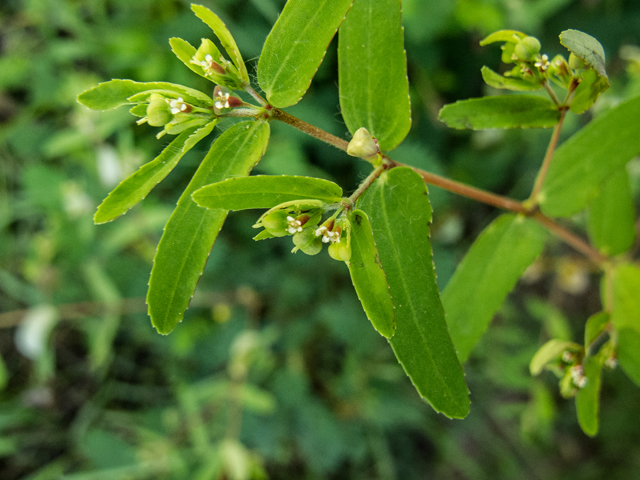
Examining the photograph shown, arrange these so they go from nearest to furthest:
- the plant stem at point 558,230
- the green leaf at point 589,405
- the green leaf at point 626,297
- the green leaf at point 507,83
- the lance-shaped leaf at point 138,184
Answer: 1. the lance-shaped leaf at point 138,184
2. the green leaf at point 507,83
3. the green leaf at point 589,405
4. the plant stem at point 558,230
5. the green leaf at point 626,297

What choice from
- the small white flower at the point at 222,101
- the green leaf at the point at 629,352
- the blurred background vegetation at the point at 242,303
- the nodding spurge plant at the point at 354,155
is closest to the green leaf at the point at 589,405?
the nodding spurge plant at the point at 354,155

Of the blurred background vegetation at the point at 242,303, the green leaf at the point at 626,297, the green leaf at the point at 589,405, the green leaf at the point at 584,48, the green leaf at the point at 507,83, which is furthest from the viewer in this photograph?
the blurred background vegetation at the point at 242,303

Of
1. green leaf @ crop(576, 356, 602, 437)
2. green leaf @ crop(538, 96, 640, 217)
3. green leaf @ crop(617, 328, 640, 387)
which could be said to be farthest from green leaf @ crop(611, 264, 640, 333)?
green leaf @ crop(538, 96, 640, 217)

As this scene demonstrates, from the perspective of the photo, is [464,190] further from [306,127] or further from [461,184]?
[306,127]

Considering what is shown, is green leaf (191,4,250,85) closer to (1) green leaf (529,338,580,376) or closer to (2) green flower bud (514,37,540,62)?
(2) green flower bud (514,37,540,62)

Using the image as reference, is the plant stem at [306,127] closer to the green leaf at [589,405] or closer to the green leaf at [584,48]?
the green leaf at [584,48]

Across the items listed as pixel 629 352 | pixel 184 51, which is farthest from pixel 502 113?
pixel 629 352
